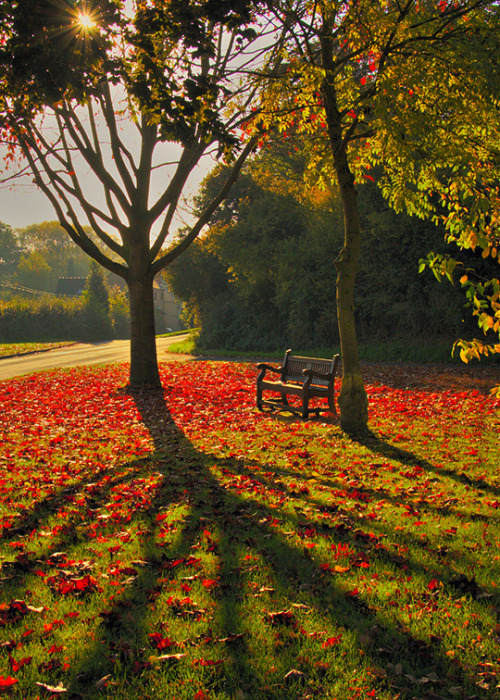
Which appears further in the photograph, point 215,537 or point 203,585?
point 215,537

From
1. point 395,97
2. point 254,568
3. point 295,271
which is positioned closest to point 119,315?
point 295,271

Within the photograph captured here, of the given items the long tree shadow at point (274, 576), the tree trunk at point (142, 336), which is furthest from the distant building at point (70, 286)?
the long tree shadow at point (274, 576)

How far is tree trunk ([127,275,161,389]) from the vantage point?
581 inches

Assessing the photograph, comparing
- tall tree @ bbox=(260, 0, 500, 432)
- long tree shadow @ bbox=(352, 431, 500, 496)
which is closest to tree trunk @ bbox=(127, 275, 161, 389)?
tall tree @ bbox=(260, 0, 500, 432)

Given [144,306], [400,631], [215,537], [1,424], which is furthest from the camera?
[144,306]

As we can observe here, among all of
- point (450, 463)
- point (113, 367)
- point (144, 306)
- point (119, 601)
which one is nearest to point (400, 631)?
point (119, 601)

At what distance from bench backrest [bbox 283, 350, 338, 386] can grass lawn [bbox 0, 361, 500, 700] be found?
8.37 feet

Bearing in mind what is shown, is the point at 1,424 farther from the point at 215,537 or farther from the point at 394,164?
the point at 394,164

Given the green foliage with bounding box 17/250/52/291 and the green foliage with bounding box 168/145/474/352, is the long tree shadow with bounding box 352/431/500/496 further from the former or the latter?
the green foliage with bounding box 17/250/52/291

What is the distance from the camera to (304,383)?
33.8 feet

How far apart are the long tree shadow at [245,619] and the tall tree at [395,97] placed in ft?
14.3

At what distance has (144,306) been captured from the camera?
14859 mm

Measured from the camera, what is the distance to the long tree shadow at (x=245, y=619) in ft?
8.71

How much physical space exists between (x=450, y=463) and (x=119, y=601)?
15.4 feet
